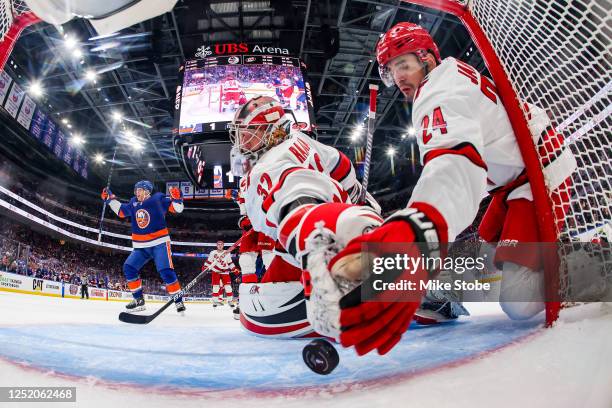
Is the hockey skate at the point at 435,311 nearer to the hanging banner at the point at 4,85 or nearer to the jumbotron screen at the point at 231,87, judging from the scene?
the jumbotron screen at the point at 231,87

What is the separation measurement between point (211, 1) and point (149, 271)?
1265 cm

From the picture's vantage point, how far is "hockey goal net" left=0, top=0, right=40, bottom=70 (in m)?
1.58

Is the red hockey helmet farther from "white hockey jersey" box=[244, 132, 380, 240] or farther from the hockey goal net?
the hockey goal net

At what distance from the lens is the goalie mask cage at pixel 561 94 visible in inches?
40.3

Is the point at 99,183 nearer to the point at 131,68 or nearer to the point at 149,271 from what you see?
the point at 149,271

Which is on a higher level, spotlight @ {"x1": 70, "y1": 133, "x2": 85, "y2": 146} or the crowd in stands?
spotlight @ {"x1": 70, "y1": 133, "x2": 85, "y2": 146}

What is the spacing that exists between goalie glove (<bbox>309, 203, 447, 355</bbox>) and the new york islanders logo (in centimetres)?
405

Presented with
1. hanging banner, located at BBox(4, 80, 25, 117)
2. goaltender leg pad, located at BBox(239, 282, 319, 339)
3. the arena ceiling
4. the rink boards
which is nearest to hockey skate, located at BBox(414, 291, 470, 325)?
goaltender leg pad, located at BBox(239, 282, 319, 339)

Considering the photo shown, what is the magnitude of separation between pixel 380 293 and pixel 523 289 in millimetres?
808

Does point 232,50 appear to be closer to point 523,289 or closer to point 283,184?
point 283,184

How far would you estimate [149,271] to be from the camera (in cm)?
1638

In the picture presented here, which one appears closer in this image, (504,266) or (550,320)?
(550,320)

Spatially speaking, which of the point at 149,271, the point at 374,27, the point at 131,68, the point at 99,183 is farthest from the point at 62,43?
the point at 149,271

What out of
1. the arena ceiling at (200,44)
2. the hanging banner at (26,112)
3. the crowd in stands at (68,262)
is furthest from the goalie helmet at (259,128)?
the hanging banner at (26,112)
